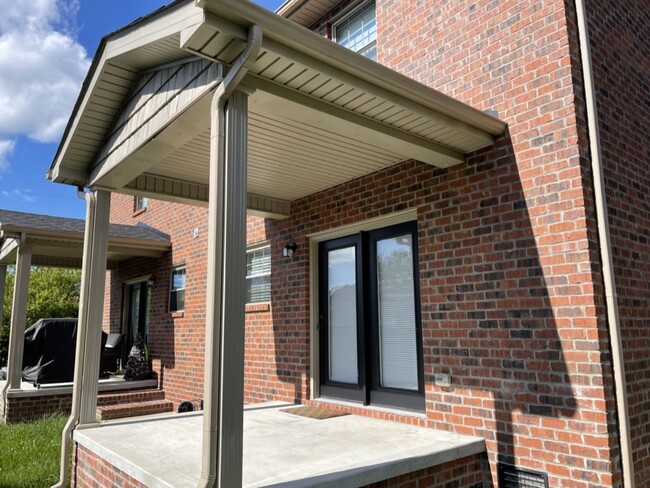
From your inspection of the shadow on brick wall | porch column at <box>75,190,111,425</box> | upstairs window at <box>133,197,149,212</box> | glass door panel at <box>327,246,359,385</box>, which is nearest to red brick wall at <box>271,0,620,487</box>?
the shadow on brick wall

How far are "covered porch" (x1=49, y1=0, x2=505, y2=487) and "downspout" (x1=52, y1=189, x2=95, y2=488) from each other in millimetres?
20

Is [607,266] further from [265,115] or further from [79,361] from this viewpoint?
[79,361]

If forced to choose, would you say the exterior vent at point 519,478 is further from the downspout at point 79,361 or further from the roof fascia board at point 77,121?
the roof fascia board at point 77,121

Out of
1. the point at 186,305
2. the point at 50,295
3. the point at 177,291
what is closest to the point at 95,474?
the point at 186,305

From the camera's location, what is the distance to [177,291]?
956 cm

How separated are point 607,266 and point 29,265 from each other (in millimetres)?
8543

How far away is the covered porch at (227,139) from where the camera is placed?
8.87 ft

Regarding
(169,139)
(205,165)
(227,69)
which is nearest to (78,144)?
(205,165)

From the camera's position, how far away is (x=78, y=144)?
4883 millimetres

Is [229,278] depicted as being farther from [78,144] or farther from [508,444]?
[78,144]

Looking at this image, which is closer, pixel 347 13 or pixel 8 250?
pixel 347 13

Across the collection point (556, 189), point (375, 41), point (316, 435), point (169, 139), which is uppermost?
point (375, 41)

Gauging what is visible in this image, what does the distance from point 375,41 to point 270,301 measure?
3.67 m

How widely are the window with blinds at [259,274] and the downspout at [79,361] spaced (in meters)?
2.52
